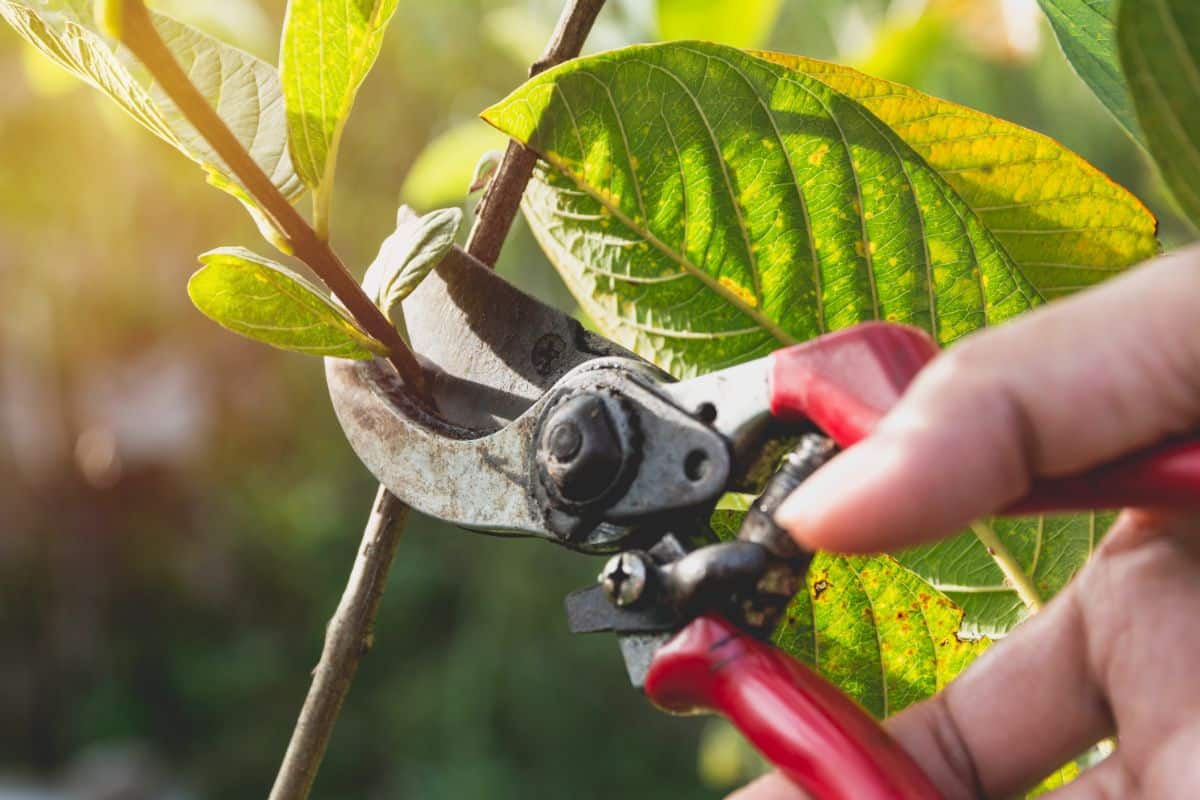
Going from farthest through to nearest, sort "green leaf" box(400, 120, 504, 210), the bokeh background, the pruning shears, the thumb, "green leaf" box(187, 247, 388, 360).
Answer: the bokeh background, "green leaf" box(400, 120, 504, 210), "green leaf" box(187, 247, 388, 360), the pruning shears, the thumb

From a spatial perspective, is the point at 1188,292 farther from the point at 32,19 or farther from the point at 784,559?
the point at 32,19

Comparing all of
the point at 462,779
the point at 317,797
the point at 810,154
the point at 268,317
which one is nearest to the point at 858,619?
the point at 810,154

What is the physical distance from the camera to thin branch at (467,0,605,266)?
89 cm

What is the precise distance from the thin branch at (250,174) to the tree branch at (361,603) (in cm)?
14

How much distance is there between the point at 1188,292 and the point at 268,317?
21.5 inches

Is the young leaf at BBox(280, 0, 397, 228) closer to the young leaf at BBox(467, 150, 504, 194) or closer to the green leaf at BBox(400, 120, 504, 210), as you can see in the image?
the young leaf at BBox(467, 150, 504, 194)

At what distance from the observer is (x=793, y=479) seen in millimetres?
701

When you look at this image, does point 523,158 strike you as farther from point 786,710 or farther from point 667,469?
point 786,710

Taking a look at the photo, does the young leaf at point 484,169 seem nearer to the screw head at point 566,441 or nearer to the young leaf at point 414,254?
the young leaf at point 414,254

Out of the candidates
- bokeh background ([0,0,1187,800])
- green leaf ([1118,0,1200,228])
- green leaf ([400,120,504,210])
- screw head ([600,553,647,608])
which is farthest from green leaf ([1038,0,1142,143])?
bokeh background ([0,0,1187,800])

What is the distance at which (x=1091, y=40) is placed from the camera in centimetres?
85

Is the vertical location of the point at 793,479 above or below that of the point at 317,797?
above

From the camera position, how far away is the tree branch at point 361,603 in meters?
0.85

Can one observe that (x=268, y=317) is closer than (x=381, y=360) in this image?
Yes
